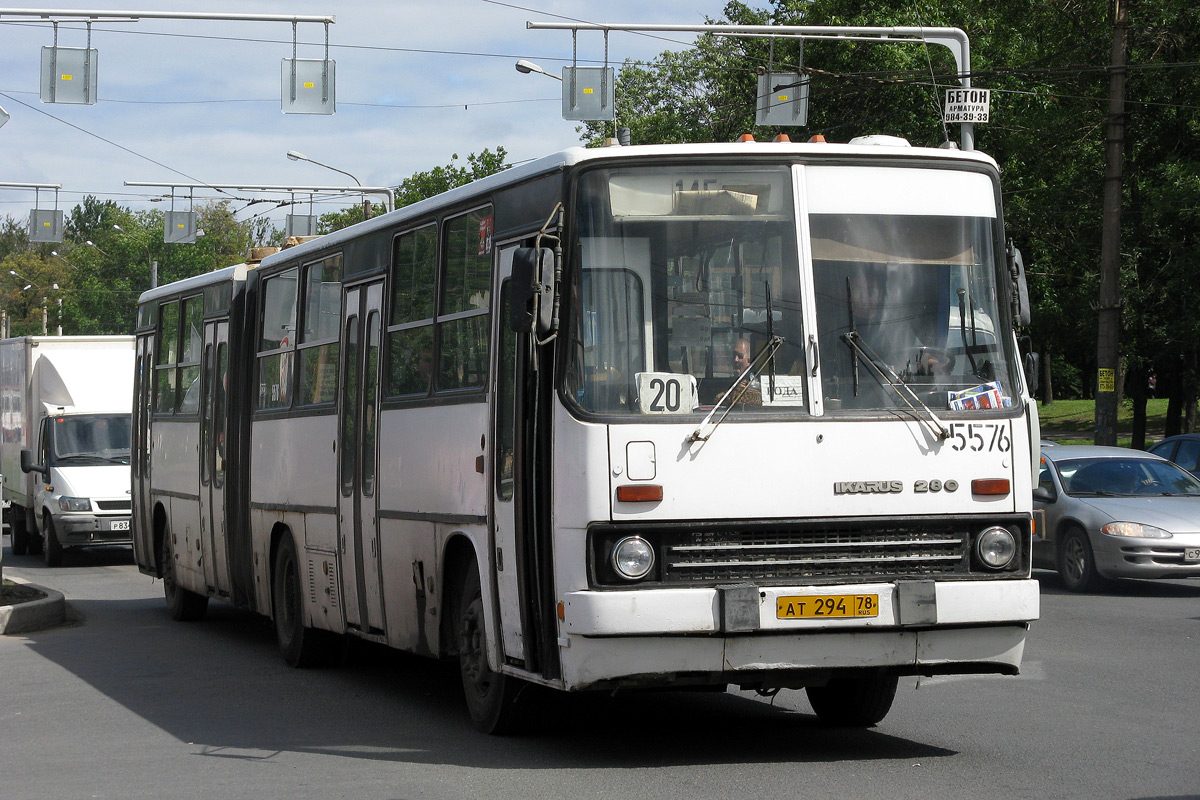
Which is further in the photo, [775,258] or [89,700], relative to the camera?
[89,700]

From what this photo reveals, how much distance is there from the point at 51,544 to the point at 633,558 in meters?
19.2

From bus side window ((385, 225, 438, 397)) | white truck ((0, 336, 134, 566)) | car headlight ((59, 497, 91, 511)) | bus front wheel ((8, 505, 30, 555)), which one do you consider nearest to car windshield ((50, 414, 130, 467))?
white truck ((0, 336, 134, 566))

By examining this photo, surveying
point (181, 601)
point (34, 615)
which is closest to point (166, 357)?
point (181, 601)

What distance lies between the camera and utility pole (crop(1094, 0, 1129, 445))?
26703 mm

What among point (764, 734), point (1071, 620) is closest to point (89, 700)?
point (764, 734)

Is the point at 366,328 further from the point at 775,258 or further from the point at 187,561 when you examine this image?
the point at 187,561

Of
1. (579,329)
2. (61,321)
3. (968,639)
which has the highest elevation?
(61,321)

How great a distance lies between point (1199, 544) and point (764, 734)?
9.34m

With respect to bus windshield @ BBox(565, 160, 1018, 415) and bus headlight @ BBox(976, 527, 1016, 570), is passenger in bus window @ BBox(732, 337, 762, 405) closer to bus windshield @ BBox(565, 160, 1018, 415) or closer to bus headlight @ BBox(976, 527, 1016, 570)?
bus windshield @ BBox(565, 160, 1018, 415)

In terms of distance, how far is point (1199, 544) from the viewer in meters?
17.0

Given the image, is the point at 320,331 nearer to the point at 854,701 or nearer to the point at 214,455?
the point at 214,455

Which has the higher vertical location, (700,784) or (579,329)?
(579,329)

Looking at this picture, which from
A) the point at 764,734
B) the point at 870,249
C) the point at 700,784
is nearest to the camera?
the point at 700,784

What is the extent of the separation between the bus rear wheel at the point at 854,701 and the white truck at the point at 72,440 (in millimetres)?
16624
